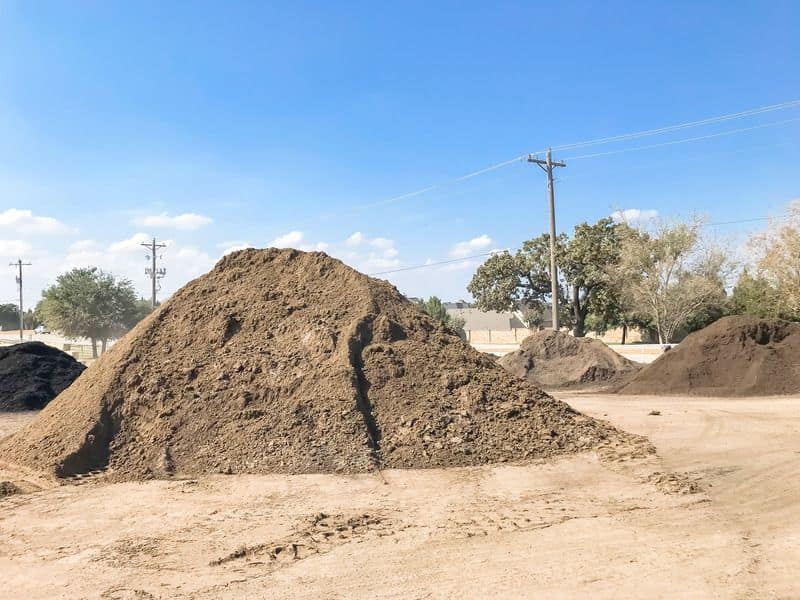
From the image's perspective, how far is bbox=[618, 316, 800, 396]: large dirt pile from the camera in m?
19.1

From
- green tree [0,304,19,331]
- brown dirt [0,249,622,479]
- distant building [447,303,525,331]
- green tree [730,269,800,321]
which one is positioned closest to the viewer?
brown dirt [0,249,622,479]

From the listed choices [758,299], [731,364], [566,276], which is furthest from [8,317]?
[731,364]

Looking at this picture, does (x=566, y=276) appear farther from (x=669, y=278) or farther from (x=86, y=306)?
(x=86, y=306)

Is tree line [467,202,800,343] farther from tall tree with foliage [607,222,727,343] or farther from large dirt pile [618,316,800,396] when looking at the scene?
large dirt pile [618,316,800,396]

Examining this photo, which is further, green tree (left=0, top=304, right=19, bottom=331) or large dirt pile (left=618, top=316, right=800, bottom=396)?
green tree (left=0, top=304, right=19, bottom=331)

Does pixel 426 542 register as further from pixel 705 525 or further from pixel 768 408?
pixel 768 408

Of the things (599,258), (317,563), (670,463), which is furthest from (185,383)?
(599,258)

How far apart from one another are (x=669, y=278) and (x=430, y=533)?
33.4 meters

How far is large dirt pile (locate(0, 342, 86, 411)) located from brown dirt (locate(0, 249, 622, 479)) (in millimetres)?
8979

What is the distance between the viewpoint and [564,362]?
80.5 ft

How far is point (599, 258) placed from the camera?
38.4 m

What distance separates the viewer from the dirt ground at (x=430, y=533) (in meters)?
4.98

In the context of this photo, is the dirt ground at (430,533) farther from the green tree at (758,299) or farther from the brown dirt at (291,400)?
the green tree at (758,299)

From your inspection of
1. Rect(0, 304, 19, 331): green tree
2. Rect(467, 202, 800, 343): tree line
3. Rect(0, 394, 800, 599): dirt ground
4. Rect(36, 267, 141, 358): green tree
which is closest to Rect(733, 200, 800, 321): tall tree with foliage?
Rect(467, 202, 800, 343): tree line
